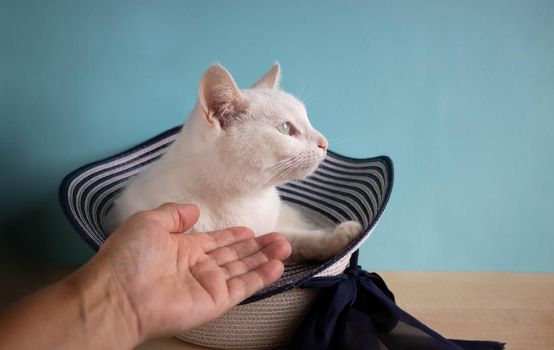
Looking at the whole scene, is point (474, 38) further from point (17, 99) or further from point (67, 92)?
point (17, 99)

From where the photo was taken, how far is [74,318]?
67cm

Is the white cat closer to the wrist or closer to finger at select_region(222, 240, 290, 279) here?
finger at select_region(222, 240, 290, 279)

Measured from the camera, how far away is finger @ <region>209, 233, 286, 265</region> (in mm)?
907

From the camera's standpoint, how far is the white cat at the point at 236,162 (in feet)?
3.27

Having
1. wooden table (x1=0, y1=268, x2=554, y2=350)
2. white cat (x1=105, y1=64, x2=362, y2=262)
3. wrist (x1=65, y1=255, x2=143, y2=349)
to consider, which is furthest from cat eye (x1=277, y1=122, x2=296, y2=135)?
wooden table (x1=0, y1=268, x2=554, y2=350)

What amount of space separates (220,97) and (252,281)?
44 cm

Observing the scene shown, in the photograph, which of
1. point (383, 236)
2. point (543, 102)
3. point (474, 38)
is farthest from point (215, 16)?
point (543, 102)

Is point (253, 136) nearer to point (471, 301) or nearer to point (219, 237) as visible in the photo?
point (219, 237)

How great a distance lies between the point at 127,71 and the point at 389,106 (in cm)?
97

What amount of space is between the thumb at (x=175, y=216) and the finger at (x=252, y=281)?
152 mm

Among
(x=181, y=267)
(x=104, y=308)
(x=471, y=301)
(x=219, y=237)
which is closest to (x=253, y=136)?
(x=219, y=237)

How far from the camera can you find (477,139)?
160 centimetres

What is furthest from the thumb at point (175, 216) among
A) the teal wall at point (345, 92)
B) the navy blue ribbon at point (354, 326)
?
the teal wall at point (345, 92)

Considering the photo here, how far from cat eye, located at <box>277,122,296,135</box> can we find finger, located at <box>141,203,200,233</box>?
307 millimetres
